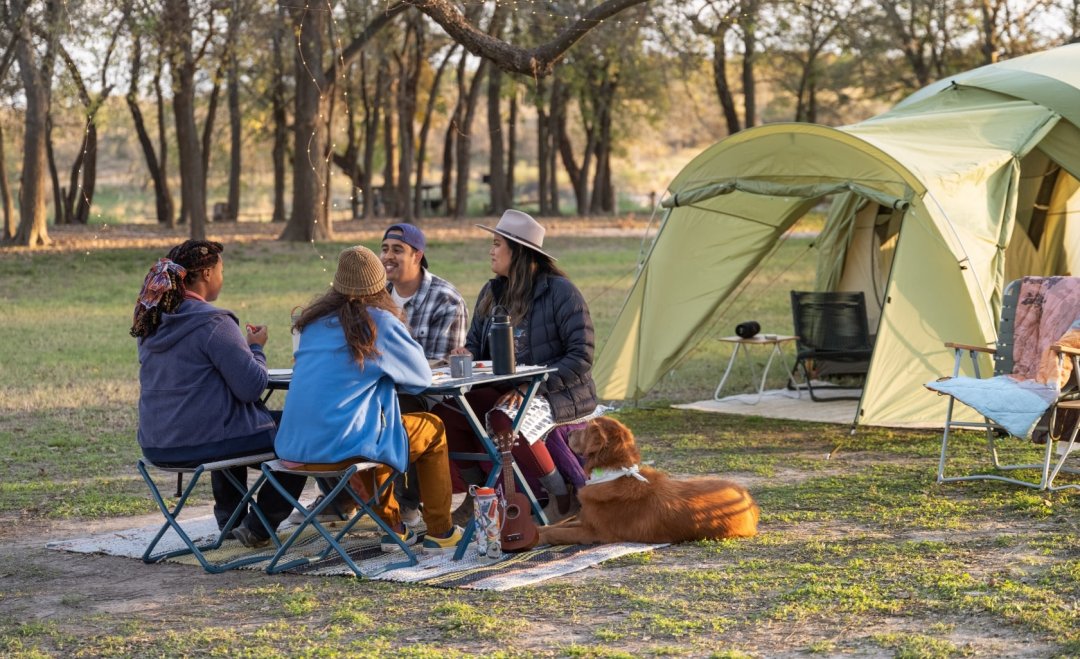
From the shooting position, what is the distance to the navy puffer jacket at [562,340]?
570cm

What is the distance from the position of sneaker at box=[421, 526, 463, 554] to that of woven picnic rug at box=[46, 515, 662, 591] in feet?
0.20

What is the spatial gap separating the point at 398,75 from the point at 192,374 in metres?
25.7

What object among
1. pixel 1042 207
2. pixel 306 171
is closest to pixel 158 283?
pixel 1042 207

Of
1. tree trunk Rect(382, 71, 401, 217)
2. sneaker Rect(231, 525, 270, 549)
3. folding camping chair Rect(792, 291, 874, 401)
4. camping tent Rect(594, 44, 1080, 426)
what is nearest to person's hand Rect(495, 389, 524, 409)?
sneaker Rect(231, 525, 270, 549)

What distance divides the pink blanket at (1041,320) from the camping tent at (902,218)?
24.5 inches

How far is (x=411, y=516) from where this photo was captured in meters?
5.70

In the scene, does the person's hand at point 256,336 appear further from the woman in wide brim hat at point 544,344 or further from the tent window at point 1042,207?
the tent window at point 1042,207

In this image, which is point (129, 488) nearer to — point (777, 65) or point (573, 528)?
point (573, 528)

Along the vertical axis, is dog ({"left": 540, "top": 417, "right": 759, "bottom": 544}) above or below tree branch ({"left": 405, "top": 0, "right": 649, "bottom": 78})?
below

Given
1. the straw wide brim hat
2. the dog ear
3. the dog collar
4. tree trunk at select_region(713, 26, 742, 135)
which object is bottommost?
the dog collar

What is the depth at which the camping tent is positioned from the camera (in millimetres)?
7699

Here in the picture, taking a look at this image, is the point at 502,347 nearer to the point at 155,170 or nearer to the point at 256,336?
the point at 256,336

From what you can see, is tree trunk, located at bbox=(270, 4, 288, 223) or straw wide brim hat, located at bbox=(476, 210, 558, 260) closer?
straw wide brim hat, located at bbox=(476, 210, 558, 260)

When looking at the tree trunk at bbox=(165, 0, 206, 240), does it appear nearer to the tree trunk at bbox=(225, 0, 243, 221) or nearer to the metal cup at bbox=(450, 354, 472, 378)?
the tree trunk at bbox=(225, 0, 243, 221)
